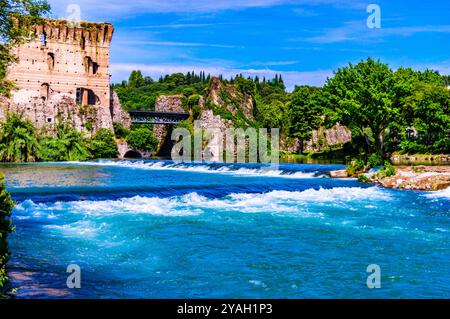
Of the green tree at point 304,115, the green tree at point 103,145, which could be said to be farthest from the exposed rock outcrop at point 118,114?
the green tree at point 304,115

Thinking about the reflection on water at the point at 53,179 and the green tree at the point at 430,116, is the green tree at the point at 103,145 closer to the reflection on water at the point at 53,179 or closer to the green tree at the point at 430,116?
the reflection on water at the point at 53,179

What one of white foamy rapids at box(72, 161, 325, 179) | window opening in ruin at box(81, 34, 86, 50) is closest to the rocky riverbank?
white foamy rapids at box(72, 161, 325, 179)

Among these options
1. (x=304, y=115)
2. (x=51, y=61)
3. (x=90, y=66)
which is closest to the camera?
(x=304, y=115)

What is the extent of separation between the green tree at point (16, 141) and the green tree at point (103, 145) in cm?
1182

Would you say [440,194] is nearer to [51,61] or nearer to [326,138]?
[326,138]

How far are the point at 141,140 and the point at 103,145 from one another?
9.58 meters

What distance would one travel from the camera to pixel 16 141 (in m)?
53.2

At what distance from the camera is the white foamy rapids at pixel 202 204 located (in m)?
18.6

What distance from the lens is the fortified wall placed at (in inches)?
2881

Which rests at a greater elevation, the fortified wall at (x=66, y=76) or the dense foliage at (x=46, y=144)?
the fortified wall at (x=66, y=76)

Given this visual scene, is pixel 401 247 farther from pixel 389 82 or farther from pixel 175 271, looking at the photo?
pixel 389 82

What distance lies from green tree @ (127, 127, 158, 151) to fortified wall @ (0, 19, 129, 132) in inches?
150

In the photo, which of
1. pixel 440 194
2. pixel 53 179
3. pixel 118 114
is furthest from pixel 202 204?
pixel 118 114

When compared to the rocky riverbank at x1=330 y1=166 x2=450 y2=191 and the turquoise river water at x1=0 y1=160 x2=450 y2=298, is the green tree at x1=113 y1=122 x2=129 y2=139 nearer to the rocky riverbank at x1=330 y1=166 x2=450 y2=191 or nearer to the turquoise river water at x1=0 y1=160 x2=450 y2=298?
the rocky riverbank at x1=330 y1=166 x2=450 y2=191
